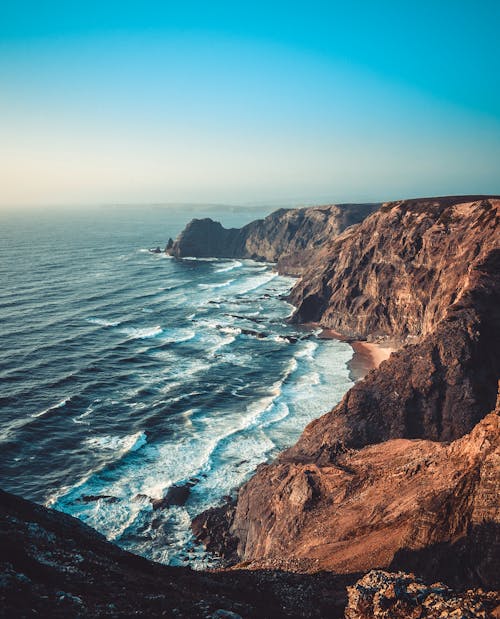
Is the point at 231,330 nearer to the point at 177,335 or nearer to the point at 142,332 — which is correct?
the point at 177,335

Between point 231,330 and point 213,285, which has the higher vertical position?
point 213,285

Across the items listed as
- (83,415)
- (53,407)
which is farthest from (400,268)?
(53,407)

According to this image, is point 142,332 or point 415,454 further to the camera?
point 142,332

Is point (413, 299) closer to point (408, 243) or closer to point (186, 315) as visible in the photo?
point (408, 243)

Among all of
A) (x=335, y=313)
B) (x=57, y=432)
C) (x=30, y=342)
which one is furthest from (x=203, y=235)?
(x=57, y=432)

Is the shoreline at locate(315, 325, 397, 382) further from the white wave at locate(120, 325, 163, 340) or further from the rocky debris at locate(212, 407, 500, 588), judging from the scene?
the rocky debris at locate(212, 407, 500, 588)

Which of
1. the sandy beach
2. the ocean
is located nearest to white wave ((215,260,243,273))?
the ocean
